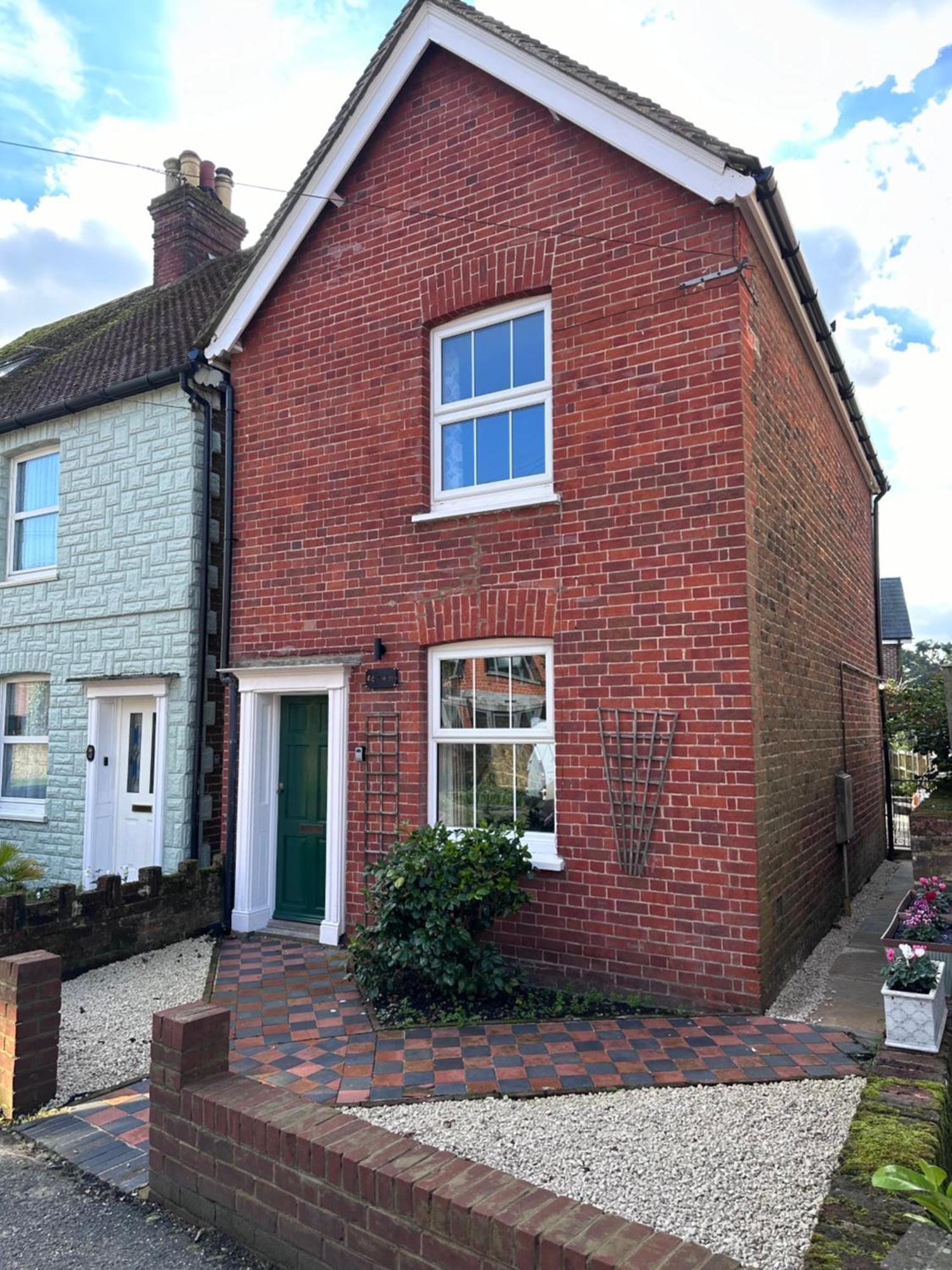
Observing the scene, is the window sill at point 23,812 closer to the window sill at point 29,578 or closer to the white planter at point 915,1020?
the window sill at point 29,578

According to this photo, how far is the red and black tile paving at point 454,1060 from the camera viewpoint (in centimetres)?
461

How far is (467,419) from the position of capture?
777cm

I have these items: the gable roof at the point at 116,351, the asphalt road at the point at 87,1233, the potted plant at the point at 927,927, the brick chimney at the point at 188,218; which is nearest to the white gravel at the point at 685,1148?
the asphalt road at the point at 87,1233

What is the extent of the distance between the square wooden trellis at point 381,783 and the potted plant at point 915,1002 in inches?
159

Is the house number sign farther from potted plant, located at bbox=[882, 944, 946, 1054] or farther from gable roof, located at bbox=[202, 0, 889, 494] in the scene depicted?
potted plant, located at bbox=[882, 944, 946, 1054]

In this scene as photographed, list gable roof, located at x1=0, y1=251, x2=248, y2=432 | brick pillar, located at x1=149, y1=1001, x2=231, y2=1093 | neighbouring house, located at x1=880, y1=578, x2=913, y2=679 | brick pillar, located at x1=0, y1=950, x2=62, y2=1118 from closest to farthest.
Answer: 1. brick pillar, located at x1=149, y1=1001, x2=231, y2=1093
2. brick pillar, located at x1=0, y1=950, x2=62, y2=1118
3. gable roof, located at x1=0, y1=251, x2=248, y2=432
4. neighbouring house, located at x1=880, y1=578, x2=913, y2=679

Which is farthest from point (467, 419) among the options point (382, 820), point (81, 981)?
point (81, 981)

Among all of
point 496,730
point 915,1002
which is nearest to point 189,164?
point 496,730

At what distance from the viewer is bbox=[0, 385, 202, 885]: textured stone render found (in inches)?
359

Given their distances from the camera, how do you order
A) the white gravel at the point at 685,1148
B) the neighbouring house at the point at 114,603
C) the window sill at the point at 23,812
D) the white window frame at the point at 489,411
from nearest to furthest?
the white gravel at the point at 685,1148 < the white window frame at the point at 489,411 < the neighbouring house at the point at 114,603 < the window sill at the point at 23,812

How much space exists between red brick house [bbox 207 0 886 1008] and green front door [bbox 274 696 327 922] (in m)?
0.03

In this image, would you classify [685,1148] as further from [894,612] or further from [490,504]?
[894,612]

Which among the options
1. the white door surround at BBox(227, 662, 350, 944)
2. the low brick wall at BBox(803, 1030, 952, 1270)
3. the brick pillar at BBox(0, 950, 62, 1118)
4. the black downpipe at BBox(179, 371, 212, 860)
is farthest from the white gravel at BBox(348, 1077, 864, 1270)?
the black downpipe at BBox(179, 371, 212, 860)

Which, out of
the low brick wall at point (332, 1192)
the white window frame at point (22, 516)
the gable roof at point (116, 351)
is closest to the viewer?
the low brick wall at point (332, 1192)
